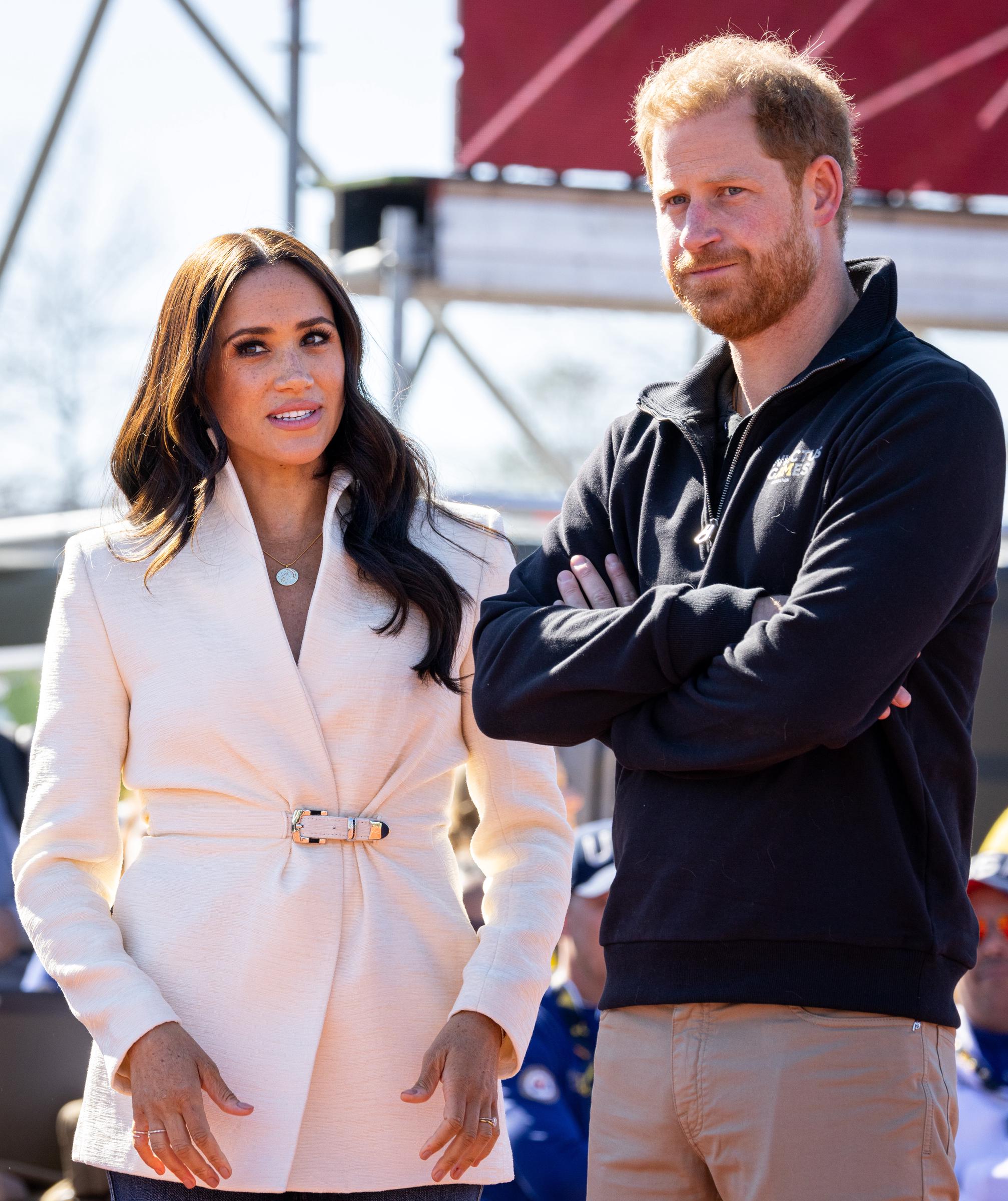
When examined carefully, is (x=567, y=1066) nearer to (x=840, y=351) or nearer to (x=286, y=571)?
(x=286, y=571)

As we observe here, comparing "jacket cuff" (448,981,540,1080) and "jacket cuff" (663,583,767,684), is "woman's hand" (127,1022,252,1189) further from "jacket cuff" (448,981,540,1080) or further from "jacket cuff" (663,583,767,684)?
"jacket cuff" (663,583,767,684)

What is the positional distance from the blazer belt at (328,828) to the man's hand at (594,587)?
1.36ft

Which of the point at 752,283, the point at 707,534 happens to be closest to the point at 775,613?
the point at 707,534

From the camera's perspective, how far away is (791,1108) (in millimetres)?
1801

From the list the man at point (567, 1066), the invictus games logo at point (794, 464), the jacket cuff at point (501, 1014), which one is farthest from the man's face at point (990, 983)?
the invictus games logo at point (794, 464)

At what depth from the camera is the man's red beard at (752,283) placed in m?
2.04

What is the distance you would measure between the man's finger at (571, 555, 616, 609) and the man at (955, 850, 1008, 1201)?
1.61 meters

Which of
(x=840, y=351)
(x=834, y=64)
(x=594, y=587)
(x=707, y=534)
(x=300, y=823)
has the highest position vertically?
(x=834, y=64)

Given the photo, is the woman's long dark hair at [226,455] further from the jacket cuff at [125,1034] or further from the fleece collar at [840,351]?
the jacket cuff at [125,1034]

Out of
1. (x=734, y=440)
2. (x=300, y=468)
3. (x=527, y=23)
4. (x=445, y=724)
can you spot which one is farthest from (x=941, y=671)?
(x=527, y=23)

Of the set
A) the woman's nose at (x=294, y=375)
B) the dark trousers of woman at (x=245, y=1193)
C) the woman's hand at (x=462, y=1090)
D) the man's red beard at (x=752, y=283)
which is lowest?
the dark trousers of woman at (x=245, y=1193)

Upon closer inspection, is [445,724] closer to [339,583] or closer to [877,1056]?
[339,583]

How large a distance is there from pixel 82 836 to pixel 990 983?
2.36 m

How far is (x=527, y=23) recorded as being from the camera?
279 inches
